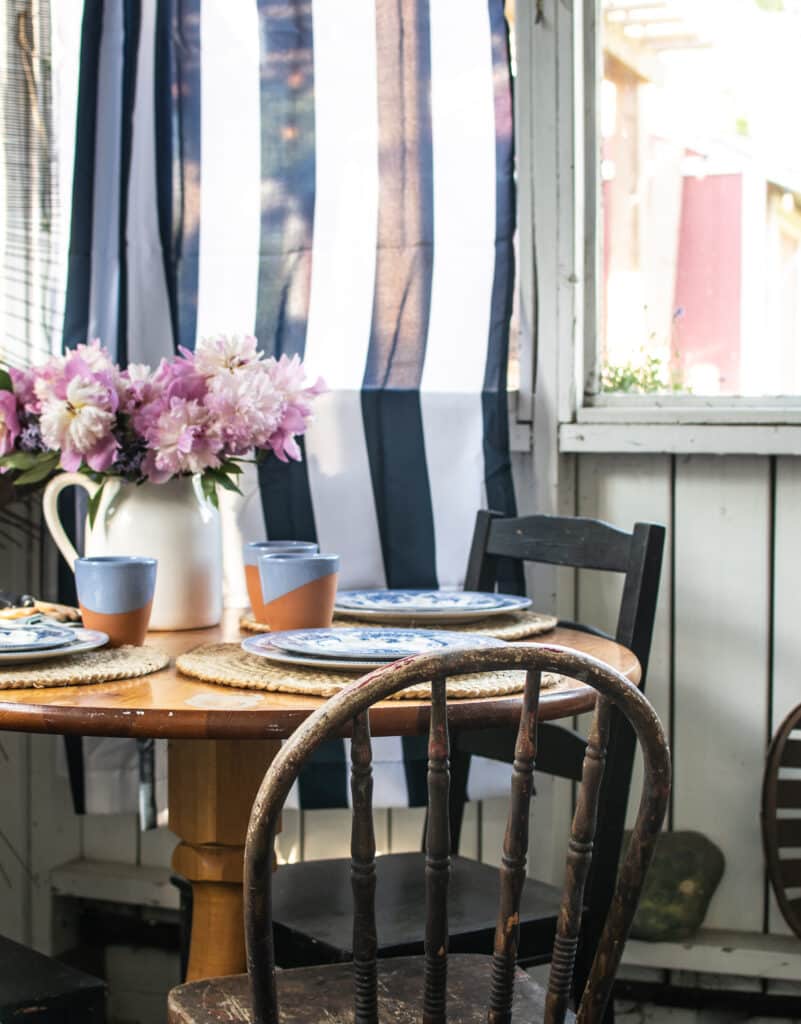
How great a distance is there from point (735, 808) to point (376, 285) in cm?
114

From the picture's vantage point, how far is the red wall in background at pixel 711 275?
7.21 feet

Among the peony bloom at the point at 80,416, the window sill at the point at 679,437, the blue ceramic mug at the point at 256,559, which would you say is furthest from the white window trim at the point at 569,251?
the peony bloom at the point at 80,416

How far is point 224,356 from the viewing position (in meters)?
1.66

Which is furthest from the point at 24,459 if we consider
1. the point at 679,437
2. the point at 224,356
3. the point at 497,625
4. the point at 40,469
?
the point at 679,437

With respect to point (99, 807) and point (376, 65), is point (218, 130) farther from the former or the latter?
point (99, 807)

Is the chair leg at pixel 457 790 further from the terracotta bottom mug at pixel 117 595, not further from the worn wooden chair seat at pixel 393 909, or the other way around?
the terracotta bottom mug at pixel 117 595

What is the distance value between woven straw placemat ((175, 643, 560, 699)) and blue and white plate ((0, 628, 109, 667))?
0.10 meters

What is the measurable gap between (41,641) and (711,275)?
1.43 metres

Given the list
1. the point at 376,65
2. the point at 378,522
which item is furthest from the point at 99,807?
the point at 376,65

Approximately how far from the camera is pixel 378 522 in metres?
2.19

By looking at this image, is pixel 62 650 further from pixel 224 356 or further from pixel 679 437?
pixel 679 437

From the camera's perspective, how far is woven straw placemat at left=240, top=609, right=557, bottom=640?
158 centimetres

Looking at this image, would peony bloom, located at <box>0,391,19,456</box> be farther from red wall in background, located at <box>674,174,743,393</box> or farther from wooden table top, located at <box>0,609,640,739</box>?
red wall in background, located at <box>674,174,743,393</box>

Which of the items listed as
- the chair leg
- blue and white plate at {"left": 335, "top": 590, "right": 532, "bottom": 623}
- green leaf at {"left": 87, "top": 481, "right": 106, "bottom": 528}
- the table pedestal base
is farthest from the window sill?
the table pedestal base
